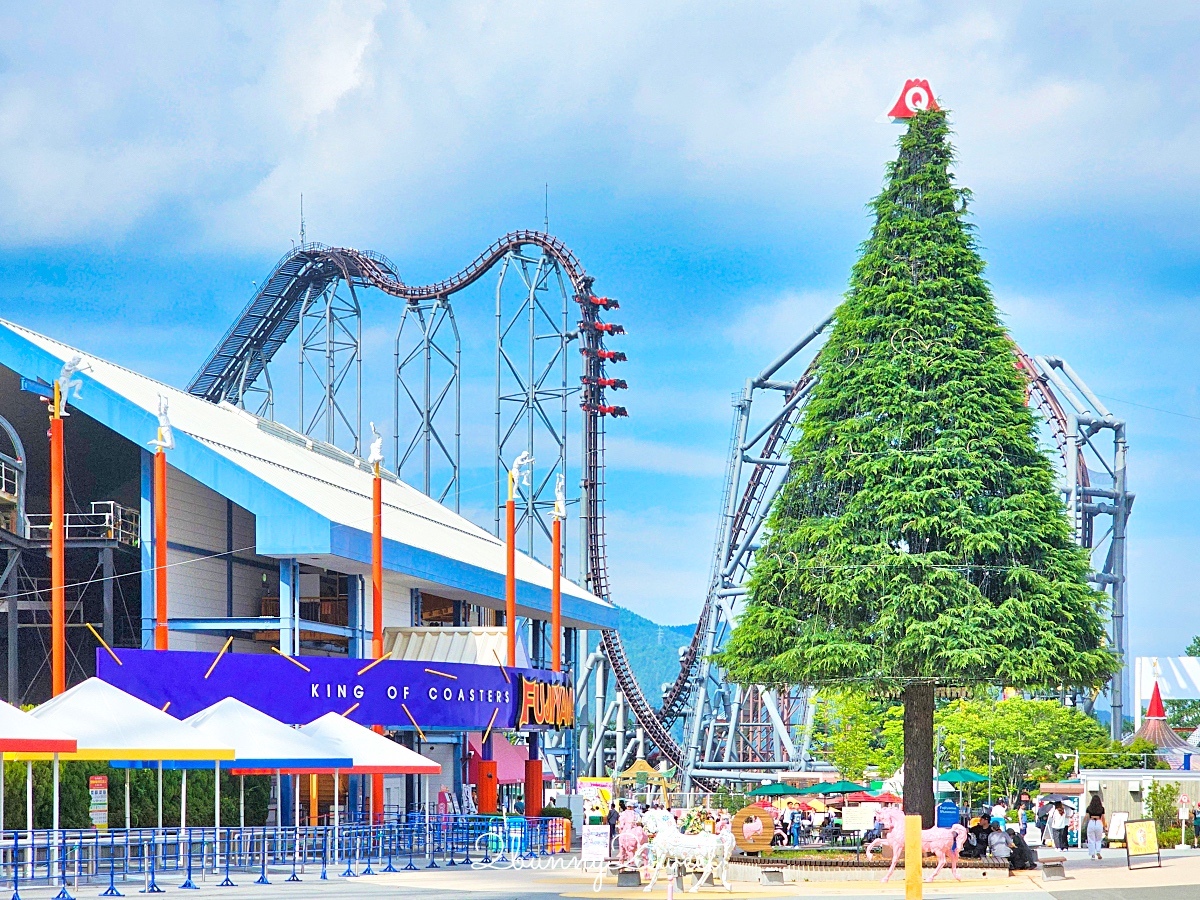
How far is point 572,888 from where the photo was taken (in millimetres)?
25266

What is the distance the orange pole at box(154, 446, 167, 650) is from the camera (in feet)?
106

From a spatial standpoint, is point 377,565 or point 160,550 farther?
point 377,565

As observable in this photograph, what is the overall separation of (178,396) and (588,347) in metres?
20.6

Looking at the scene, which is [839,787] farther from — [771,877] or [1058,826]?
[771,877]

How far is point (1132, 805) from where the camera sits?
42125 millimetres

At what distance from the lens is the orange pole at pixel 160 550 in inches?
1275

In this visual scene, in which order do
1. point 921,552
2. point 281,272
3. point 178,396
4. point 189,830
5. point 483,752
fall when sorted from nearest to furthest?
1. point 189,830
2. point 921,552
3. point 483,752
4. point 178,396
5. point 281,272

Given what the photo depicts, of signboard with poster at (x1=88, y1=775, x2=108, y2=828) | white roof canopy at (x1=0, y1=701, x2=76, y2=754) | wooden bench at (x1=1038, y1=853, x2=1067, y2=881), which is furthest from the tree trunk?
white roof canopy at (x1=0, y1=701, x2=76, y2=754)

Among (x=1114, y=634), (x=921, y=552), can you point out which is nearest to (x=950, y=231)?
(x=921, y=552)

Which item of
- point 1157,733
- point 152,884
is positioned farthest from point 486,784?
point 1157,733

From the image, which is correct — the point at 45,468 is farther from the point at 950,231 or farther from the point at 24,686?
the point at 950,231

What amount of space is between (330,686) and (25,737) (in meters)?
14.6

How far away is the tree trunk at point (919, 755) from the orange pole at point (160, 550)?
13.9m

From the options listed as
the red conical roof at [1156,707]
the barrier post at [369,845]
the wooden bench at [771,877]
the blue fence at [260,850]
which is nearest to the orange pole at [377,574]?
the blue fence at [260,850]
